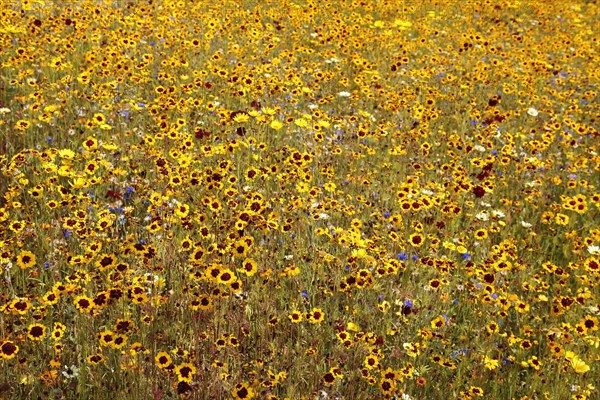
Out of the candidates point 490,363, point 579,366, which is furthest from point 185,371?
point 579,366

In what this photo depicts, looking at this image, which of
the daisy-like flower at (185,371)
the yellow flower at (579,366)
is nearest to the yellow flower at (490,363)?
the yellow flower at (579,366)

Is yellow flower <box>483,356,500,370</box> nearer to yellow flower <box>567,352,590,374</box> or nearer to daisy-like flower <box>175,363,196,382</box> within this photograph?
yellow flower <box>567,352,590,374</box>

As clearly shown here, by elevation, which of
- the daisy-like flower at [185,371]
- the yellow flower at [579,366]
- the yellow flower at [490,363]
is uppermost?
the daisy-like flower at [185,371]

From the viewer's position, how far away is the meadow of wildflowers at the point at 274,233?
117 inches

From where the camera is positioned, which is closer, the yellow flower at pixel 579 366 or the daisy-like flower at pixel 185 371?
the daisy-like flower at pixel 185 371

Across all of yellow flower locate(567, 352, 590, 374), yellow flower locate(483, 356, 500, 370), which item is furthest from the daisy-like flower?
yellow flower locate(567, 352, 590, 374)

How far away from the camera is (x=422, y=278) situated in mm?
4164

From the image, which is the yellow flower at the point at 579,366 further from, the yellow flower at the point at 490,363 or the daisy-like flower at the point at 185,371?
the daisy-like flower at the point at 185,371

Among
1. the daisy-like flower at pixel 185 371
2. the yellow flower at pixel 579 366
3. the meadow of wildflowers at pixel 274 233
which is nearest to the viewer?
the daisy-like flower at pixel 185 371

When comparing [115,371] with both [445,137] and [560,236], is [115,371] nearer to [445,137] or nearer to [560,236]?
[560,236]

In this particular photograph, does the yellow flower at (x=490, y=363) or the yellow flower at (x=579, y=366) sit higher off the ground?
the yellow flower at (x=579, y=366)

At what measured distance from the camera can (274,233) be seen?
4.20 metres

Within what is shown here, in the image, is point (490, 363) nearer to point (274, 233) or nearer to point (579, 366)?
point (579, 366)

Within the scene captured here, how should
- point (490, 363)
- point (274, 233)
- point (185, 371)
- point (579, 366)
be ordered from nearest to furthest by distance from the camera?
point (185, 371), point (579, 366), point (490, 363), point (274, 233)
